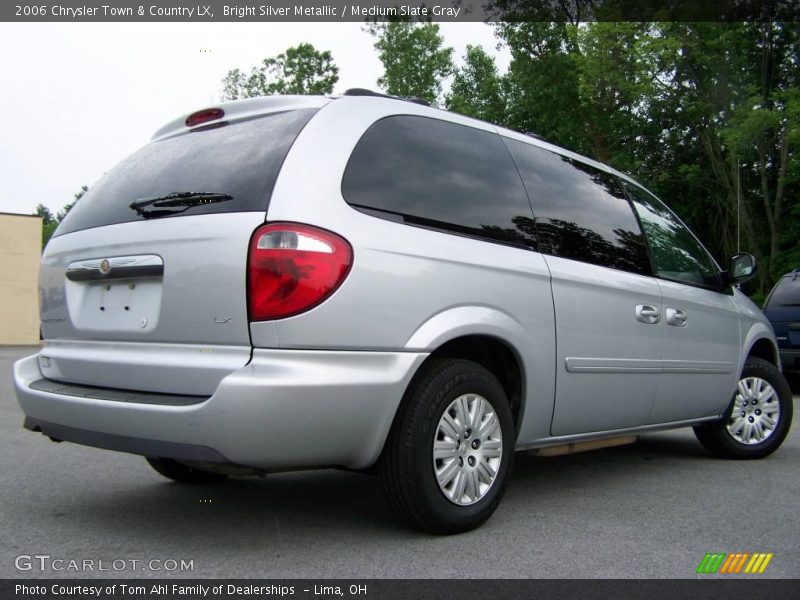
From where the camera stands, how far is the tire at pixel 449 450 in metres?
3.16

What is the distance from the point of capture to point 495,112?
92.2 feet

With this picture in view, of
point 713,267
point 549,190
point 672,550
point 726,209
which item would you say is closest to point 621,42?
point 726,209

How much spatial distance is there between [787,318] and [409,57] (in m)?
32.1

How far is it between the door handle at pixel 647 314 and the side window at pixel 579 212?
210 millimetres

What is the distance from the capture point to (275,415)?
9.22ft

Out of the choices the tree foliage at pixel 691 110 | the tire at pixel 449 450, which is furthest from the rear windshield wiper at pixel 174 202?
the tree foliage at pixel 691 110

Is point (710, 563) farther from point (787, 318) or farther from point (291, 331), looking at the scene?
point (787, 318)

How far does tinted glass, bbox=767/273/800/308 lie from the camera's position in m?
10.8

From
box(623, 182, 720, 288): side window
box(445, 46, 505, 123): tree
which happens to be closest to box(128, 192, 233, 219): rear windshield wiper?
box(623, 182, 720, 288): side window

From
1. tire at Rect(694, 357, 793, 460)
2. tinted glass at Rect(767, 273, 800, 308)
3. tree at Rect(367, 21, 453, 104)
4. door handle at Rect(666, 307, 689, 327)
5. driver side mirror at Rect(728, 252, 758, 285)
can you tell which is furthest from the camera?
tree at Rect(367, 21, 453, 104)

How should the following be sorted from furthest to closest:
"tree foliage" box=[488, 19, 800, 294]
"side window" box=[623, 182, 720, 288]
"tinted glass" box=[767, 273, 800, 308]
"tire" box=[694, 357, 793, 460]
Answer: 1. "tree foliage" box=[488, 19, 800, 294]
2. "tinted glass" box=[767, 273, 800, 308]
3. "tire" box=[694, 357, 793, 460]
4. "side window" box=[623, 182, 720, 288]

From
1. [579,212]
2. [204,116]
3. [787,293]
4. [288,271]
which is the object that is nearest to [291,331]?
[288,271]

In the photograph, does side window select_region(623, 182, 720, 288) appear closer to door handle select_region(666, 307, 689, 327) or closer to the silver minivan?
door handle select_region(666, 307, 689, 327)

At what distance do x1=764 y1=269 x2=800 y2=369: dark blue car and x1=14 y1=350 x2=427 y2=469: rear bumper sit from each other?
879 cm
